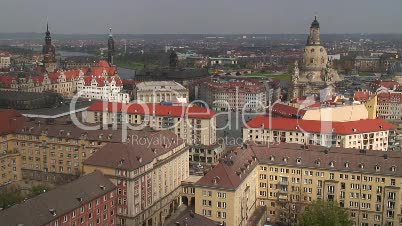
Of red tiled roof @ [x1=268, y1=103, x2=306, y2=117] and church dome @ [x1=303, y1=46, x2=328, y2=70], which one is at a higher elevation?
church dome @ [x1=303, y1=46, x2=328, y2=70]

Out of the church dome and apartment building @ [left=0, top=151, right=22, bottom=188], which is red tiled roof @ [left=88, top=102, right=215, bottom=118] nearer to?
apartment building @ [left=0, top=151, right=22, bottom=188]

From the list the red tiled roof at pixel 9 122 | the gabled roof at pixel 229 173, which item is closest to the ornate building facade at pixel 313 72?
the gabled roof at pixel 229 173

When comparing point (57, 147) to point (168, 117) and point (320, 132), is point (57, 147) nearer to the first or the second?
point (168, 117)

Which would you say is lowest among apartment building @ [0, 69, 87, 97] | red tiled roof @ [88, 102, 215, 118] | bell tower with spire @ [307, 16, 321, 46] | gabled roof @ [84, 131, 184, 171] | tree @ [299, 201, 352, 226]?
tree @ [299, 201, 352, 226]

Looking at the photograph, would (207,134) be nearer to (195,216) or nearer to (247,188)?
(247,188)

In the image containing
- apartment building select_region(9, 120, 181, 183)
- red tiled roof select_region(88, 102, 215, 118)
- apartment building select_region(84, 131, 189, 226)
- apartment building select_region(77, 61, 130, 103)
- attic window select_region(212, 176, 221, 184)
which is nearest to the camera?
attic window select_region(212, 176, 221, 184)

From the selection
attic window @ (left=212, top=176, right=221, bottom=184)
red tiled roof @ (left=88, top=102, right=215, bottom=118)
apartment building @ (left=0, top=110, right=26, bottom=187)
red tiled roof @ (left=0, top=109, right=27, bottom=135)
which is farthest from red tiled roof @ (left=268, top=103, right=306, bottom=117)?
apartment building @ (left=0, top=110, right=26, bottom=187)

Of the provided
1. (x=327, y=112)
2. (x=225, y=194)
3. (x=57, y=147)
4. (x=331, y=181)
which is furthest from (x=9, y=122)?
(x=327, y=112)
